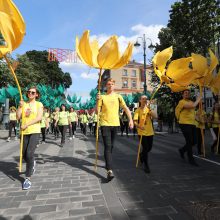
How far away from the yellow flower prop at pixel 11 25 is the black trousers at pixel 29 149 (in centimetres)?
184

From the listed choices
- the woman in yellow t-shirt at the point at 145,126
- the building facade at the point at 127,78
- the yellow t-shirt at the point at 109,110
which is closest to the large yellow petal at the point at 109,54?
the yellow t-shirt at the point at 109,110

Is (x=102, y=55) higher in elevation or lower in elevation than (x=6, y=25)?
lower

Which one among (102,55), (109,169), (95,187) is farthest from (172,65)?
(95,187)

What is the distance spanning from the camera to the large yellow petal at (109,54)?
20.6ft

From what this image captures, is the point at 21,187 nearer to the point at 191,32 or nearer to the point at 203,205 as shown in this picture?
the point at 203,205

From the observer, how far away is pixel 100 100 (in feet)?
21.3

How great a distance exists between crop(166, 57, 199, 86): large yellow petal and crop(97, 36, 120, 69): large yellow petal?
1690mm

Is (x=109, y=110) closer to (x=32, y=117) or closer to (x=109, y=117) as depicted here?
(x=109, y=117)

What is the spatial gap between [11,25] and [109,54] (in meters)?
2.00

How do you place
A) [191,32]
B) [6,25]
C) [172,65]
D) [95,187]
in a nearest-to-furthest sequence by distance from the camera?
[95,187] < [6,25] < [172,65] < [191,32]

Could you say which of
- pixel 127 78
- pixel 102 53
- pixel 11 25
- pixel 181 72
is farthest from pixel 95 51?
pixel 127 78

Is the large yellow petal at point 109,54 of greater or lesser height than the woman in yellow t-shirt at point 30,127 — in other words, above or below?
above

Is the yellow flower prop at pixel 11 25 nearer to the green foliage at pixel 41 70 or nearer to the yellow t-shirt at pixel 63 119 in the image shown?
the yellow t-shirt at pixel 63 119

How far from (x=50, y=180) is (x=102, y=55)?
2752 mm
